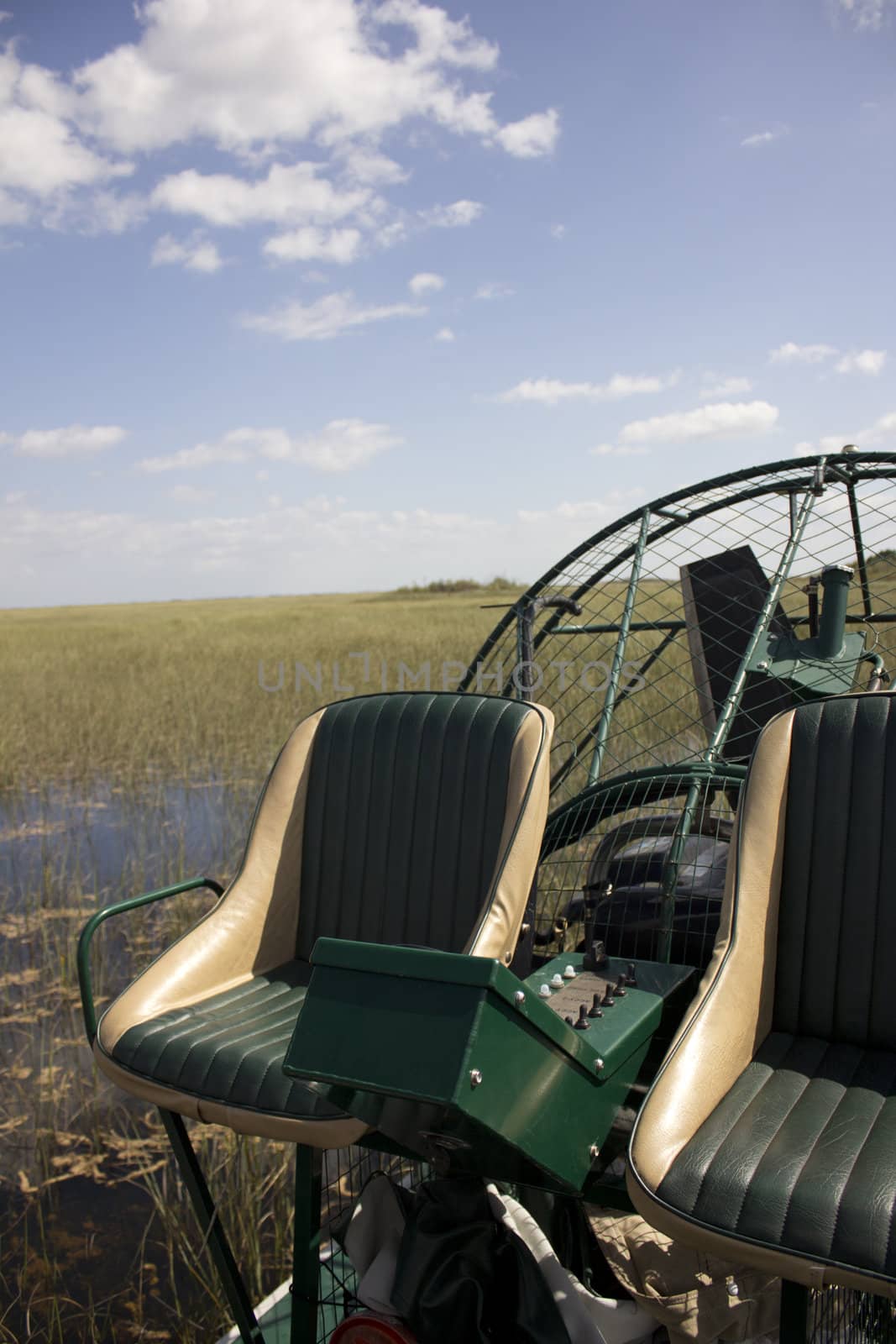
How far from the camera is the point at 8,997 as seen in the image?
14.3 feet

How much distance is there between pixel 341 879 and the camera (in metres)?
2.78

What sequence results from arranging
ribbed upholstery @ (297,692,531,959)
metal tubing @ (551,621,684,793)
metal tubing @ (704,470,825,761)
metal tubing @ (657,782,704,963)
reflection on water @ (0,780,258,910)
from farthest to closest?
1. reflection on water @ (0,780,258,910)
2. metal tubing @ (551,621,684,793)
3. metal tubing @ (704,470,825,761)
4. ribbed upholstery @ (297,692,531,959)
5. metal tubing @ (657,782,704,963)

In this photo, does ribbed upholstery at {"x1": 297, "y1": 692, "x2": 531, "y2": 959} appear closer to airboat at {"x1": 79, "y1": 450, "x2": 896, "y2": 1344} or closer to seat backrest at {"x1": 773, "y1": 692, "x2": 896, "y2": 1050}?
airboat at {"x1": 79, "y1": 450, "x2": 896, "y2": 1344}

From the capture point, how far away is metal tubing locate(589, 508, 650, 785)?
3.16m

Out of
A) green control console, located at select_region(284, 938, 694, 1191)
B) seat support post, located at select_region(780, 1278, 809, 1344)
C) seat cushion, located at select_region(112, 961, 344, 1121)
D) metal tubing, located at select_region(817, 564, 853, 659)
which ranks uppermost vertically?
metal tubing, located at select_region(817, 564, 853, 659)

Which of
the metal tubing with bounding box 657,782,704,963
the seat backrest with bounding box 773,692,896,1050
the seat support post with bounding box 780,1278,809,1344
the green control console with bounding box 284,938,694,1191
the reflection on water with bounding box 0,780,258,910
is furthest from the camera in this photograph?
the reflection on water with bounding box 0,780,258,910

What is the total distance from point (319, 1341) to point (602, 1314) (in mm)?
775

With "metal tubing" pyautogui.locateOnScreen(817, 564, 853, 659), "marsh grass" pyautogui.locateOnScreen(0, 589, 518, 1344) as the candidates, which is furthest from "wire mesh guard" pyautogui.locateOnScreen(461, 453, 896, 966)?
"marsh grass" pyautogui.locateOnScreen(0, 589, 518, 1344)

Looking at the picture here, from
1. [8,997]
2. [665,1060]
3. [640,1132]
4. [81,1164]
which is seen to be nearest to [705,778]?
[665,1060]

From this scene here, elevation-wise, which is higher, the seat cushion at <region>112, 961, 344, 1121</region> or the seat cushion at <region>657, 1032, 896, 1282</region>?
the seat cushion at <region>657, 1032, 896, 1282</region>

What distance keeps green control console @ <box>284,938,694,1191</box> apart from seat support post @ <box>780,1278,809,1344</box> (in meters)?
0.34

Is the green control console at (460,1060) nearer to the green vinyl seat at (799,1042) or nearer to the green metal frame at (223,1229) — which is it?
the green vinyl seat at (799,1042)

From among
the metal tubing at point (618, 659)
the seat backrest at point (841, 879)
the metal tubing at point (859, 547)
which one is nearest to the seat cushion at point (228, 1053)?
the seat backrest at point (841, 879)

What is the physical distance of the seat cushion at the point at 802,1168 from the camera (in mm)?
1456
